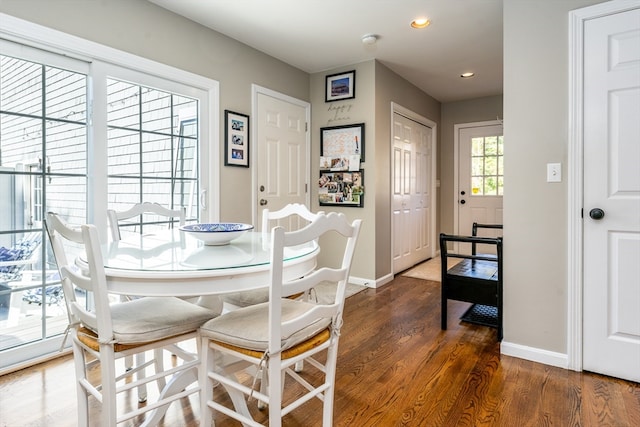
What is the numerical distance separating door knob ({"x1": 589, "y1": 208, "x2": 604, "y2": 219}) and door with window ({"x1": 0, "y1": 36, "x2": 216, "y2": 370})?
2.80m

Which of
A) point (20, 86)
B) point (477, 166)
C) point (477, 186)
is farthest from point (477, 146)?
point (20, 86)

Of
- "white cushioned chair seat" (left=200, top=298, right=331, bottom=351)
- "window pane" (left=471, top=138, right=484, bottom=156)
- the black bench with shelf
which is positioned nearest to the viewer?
"white cushioned chair seat" (left=200, top=298, right=331, bottom=351)

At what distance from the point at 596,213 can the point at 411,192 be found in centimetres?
283

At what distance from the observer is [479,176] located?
17.8ft

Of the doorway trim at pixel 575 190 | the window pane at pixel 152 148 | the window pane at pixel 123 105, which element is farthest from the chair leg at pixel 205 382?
the doorway trim at pixel 575 190

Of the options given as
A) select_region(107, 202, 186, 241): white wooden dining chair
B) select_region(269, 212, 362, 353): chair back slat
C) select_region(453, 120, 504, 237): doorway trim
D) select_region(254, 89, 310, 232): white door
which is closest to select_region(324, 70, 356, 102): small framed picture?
select_region(254, 89, 310, 232): white door

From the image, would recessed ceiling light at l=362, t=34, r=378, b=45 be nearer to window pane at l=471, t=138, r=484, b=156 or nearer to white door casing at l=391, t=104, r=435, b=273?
white door casing at l=391, t=104, r=435, b=273

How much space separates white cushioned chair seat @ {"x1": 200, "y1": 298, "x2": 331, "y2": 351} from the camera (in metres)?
1.24

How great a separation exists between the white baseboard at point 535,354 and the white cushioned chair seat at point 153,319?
181cm

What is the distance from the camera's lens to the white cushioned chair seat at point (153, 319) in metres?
1.27

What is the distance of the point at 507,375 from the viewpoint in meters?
1.99

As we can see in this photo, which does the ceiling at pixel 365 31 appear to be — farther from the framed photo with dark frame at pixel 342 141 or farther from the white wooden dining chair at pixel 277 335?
the white wooden dining chair at pixel 277 335

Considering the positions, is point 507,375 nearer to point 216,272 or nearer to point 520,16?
point 216,272

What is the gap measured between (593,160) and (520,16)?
3.12ft
